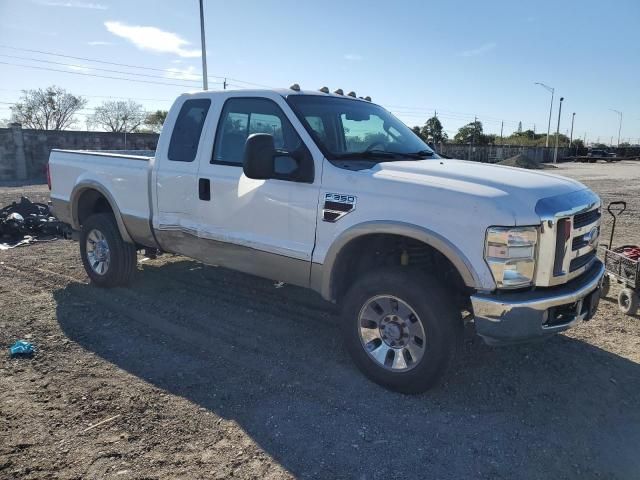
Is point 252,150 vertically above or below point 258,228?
above

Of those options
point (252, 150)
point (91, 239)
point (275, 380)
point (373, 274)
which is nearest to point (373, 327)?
point (373, 274)

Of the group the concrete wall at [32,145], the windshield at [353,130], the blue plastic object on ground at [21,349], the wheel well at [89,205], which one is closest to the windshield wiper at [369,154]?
the windshield at [353,130]

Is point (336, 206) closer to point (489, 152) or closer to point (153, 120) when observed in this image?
point (489, 152)

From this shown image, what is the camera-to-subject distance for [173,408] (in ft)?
11.2

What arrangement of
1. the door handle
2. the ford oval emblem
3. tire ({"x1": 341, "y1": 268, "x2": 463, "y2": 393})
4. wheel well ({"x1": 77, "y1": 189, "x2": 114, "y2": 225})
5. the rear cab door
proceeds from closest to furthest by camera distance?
tire ({"x1": 341, "y1": 268, "x2": 463, "y2": 393}) → the ford oval emblem → the door handle → the rear cab door → wheel well ({"x1": 77, "y1": 189, "x2": 114, "y2": 225})

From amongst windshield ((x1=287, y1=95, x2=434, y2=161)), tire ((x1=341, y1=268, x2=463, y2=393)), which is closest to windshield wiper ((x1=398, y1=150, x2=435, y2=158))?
windshield ((x1=287, y1=95, x2=434, y2=161))

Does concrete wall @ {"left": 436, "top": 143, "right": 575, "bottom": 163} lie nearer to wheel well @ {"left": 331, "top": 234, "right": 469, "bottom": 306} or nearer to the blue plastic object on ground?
wheel well @ {"left": 331, "top": 234, "right": 469, "bottom": 306}

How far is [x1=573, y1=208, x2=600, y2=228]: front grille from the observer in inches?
134

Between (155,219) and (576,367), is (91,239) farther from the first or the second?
(576,367)

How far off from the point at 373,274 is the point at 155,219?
2.52 m

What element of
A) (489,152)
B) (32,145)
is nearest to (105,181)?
(32,145)

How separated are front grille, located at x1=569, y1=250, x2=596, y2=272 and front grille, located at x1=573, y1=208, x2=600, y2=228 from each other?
9.0 inches

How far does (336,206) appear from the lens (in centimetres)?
373

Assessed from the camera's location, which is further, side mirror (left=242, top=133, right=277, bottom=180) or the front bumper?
side mirror (left=242, top=133, right=277, bottom=180)
